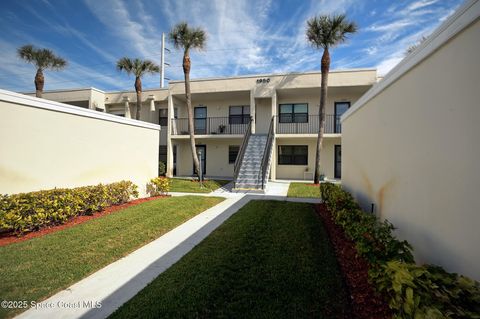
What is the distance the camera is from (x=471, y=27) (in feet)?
6.95

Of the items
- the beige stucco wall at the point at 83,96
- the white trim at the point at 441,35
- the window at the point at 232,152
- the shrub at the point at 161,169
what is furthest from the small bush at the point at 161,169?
the white trim at the point at 441,35

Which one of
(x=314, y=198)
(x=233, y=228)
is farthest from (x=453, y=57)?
(x=314, y=198)

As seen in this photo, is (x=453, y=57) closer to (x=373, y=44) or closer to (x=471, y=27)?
(x=471, y=27)

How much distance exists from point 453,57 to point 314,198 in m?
7.63

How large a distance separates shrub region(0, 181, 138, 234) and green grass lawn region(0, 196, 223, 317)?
55cm

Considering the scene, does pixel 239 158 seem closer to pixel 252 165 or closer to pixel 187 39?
pixel 252 165

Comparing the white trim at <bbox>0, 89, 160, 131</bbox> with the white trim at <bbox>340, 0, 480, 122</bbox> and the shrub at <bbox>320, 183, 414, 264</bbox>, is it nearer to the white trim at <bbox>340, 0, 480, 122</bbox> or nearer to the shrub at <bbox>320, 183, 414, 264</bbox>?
the shrub at <bbox>320, 183, 414, 264</bbox>

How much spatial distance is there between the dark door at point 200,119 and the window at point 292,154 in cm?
601

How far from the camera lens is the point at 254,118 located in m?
15.2

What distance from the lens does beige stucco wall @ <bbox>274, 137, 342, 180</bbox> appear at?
15.2 metres

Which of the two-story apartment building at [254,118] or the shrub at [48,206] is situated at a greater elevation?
the two-story apartment building at [254,118]

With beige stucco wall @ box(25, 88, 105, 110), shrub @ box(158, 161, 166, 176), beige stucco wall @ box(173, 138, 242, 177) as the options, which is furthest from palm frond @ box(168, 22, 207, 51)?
beige stucco wall @ box(25, 88, 105, 110)

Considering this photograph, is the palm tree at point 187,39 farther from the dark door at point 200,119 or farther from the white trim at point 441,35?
the white trim at point 441,35

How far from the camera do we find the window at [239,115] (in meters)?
16.8
